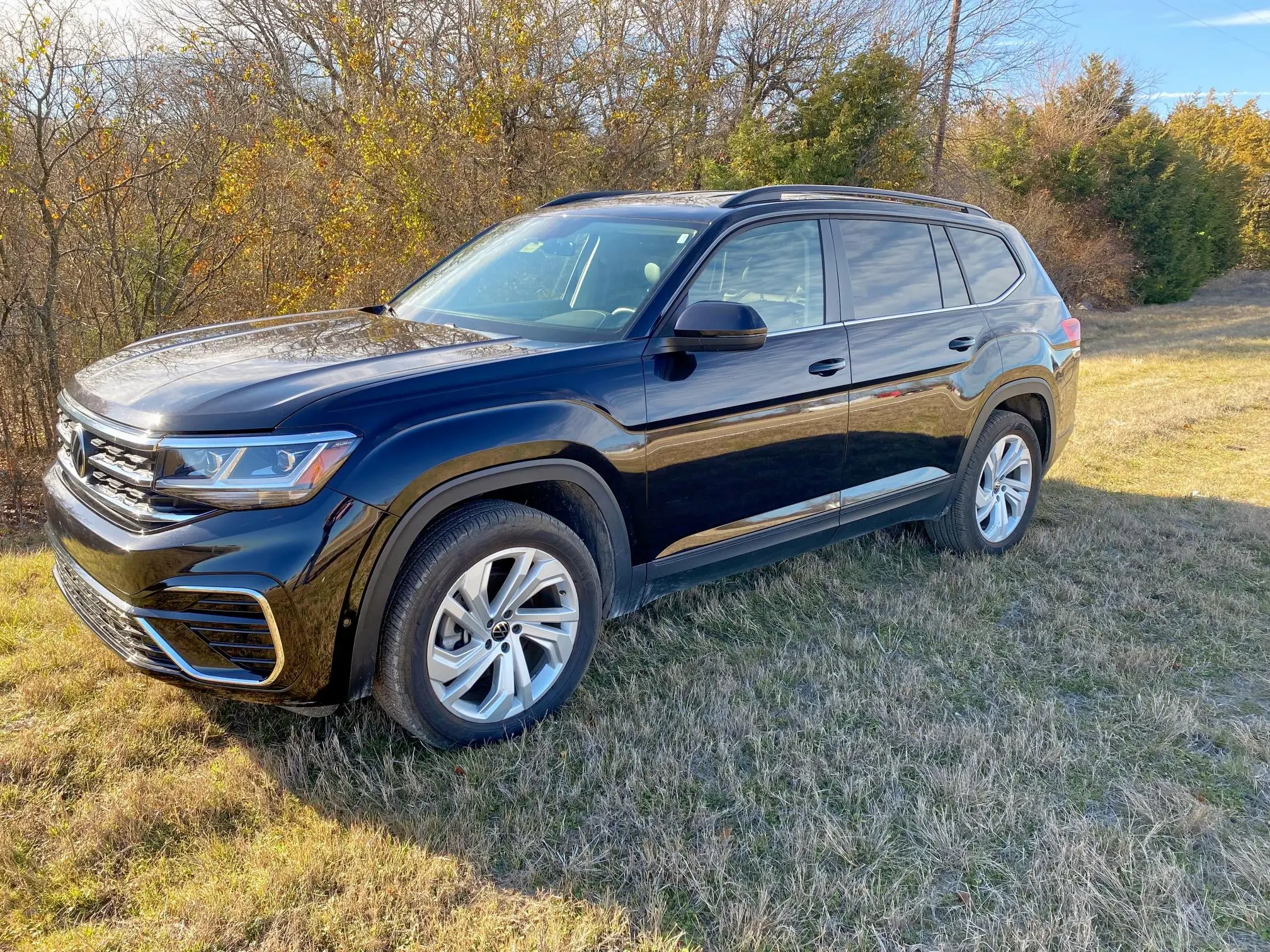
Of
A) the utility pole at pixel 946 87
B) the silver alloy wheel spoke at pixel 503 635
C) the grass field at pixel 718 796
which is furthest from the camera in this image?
the utility pole at pixel 946 87

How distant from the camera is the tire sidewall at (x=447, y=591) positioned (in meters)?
2.57

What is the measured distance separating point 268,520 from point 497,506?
2.23ft

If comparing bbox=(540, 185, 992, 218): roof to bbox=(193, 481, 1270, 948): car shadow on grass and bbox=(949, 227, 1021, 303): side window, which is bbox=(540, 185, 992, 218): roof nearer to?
bbox=(949, 227, 1021, 303): side window

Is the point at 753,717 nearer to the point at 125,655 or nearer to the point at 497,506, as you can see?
the point at 497,506

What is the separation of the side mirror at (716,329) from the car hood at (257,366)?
48 cm

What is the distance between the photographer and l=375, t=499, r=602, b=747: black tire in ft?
8.39

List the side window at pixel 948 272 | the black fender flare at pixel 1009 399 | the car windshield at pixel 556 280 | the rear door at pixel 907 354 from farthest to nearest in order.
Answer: the black fender flare at pixel 1009 399
the side window at pixel 948 272
the rear door at pixel 907 354
the car windshield at pixel 556 280

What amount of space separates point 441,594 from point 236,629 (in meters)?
0.56

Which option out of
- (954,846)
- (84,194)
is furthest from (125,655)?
(84,194)

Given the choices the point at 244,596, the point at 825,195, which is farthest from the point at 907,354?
the point at 244,596

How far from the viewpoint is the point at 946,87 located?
59.9 ft

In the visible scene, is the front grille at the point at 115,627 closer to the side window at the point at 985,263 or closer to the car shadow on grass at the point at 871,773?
the car shadow on grass at the point at 871,773

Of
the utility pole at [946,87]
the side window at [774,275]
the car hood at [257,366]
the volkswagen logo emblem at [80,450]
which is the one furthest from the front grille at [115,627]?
the utility pole at [946,87]

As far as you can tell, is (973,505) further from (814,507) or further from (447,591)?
(447,591)
